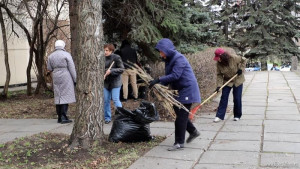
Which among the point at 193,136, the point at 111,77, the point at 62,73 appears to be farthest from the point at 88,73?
the point at 62,73

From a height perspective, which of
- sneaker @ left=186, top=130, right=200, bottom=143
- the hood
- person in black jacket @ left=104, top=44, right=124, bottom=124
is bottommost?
sneaker @ left=186, top=130, right=200, bottom=143

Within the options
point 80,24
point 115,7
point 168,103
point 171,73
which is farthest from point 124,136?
point 115,7

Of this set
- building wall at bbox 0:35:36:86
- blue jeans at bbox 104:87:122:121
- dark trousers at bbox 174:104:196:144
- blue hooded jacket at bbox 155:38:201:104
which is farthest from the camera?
building wall at bbox 0:35:36:86

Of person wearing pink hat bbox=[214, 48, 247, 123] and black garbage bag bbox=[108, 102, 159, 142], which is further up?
person wearing pink hat bbox=[214, 48, 247, 123]

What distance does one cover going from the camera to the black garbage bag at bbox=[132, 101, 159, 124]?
567cm

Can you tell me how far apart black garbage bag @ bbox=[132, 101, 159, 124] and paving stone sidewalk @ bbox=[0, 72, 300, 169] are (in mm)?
435

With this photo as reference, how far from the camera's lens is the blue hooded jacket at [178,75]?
5305mm

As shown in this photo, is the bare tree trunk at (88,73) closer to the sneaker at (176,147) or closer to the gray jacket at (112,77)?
the sneaker at (176,147)

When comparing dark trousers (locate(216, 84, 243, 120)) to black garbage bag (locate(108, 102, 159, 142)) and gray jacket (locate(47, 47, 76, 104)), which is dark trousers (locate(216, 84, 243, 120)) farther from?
gray jacket (locate(47, 47, 76, 104))

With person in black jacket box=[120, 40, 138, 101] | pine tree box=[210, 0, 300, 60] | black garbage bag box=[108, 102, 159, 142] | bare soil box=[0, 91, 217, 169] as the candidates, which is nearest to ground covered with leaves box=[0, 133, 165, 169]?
bare soil box=[0, 91, 217, 169]

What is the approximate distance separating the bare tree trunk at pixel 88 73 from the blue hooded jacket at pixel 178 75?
880mm

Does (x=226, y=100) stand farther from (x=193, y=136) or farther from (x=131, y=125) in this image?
(x=131, y=125)

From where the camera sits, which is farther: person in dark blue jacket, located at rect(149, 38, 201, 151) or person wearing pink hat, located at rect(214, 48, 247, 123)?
person wearing pink hat, located at rect(214, 48, 247, 123)

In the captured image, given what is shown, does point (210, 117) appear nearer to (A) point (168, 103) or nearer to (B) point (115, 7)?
(A) point (168, 103)
